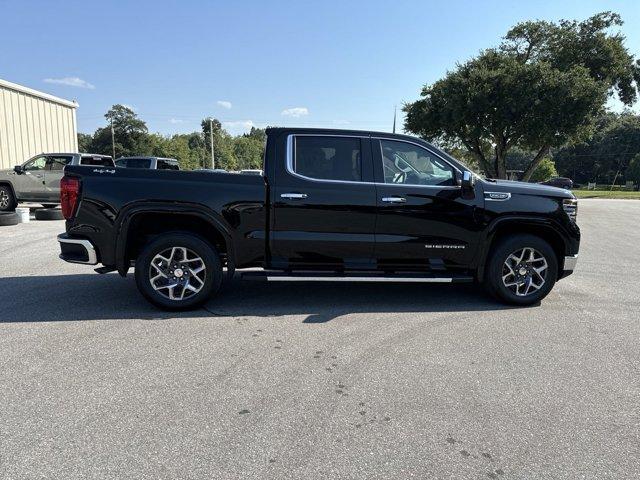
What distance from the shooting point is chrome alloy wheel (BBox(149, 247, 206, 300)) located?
5.33 metres

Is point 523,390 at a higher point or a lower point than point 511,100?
lower

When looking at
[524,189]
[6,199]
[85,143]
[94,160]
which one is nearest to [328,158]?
[524,189]

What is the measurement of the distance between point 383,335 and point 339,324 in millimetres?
524

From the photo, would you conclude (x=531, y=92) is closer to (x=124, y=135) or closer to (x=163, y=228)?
(x=163, y=228)

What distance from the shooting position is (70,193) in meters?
5.22

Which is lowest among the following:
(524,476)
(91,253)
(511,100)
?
(524,476)

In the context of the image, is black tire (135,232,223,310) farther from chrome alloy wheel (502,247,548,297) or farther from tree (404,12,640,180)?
tree (404,12,640,180)

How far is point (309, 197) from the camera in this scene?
5375 millimetres

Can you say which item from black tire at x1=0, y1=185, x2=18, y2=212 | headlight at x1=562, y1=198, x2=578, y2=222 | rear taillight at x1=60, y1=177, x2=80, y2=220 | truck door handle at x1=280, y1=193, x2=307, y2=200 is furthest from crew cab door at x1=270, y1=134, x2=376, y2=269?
black tire at x1=0, y1=185, x2=18, y2=212

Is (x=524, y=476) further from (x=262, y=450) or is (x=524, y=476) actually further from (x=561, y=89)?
(x=561, y=89)

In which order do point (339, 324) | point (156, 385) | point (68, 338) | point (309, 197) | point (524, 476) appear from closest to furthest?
point (524, 476) → point (156, 385) → point (68, 338) → point (339, 324) → point (309, 197)

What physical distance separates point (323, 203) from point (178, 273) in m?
1.78

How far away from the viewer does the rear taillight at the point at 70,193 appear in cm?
A: 521

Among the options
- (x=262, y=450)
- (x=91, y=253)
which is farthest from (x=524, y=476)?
(x=91, y=253)
